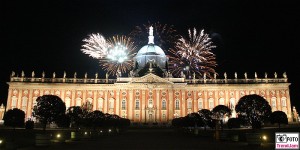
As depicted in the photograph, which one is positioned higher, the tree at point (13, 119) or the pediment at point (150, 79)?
the pediment at point (150, 79)

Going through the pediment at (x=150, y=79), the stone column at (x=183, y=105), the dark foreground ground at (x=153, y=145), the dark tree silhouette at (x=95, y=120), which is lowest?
the dark foreground ground at (x=153, y=145)

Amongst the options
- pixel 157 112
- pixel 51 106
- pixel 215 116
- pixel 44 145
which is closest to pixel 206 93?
pixel 157 112

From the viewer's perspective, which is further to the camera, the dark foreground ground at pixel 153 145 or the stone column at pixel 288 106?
the stone column at pixel 288 106

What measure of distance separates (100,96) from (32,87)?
53.1 ft

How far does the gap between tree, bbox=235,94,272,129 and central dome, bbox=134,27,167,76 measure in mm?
50700

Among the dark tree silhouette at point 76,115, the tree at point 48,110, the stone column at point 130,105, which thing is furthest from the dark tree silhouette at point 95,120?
the stone column at point 130,105

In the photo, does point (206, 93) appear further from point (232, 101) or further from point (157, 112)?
point (157, 112)

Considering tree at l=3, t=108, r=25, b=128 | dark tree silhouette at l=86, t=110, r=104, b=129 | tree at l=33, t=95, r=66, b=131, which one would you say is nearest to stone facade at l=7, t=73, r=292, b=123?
dark tree silhouette at l=86, t=110, r=104, b=129

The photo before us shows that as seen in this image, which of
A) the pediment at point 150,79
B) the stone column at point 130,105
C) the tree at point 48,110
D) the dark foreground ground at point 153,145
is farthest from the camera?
the pediment at point 150,79

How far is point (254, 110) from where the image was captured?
29.3m

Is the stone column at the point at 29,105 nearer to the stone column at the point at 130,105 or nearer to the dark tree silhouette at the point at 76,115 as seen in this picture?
the stone column at the point at 130,105

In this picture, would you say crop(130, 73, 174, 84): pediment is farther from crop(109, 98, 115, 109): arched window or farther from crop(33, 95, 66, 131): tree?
crop(33, 95, 66, 131): tree

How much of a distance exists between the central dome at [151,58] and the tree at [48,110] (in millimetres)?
52988

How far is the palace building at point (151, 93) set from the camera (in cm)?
7081
